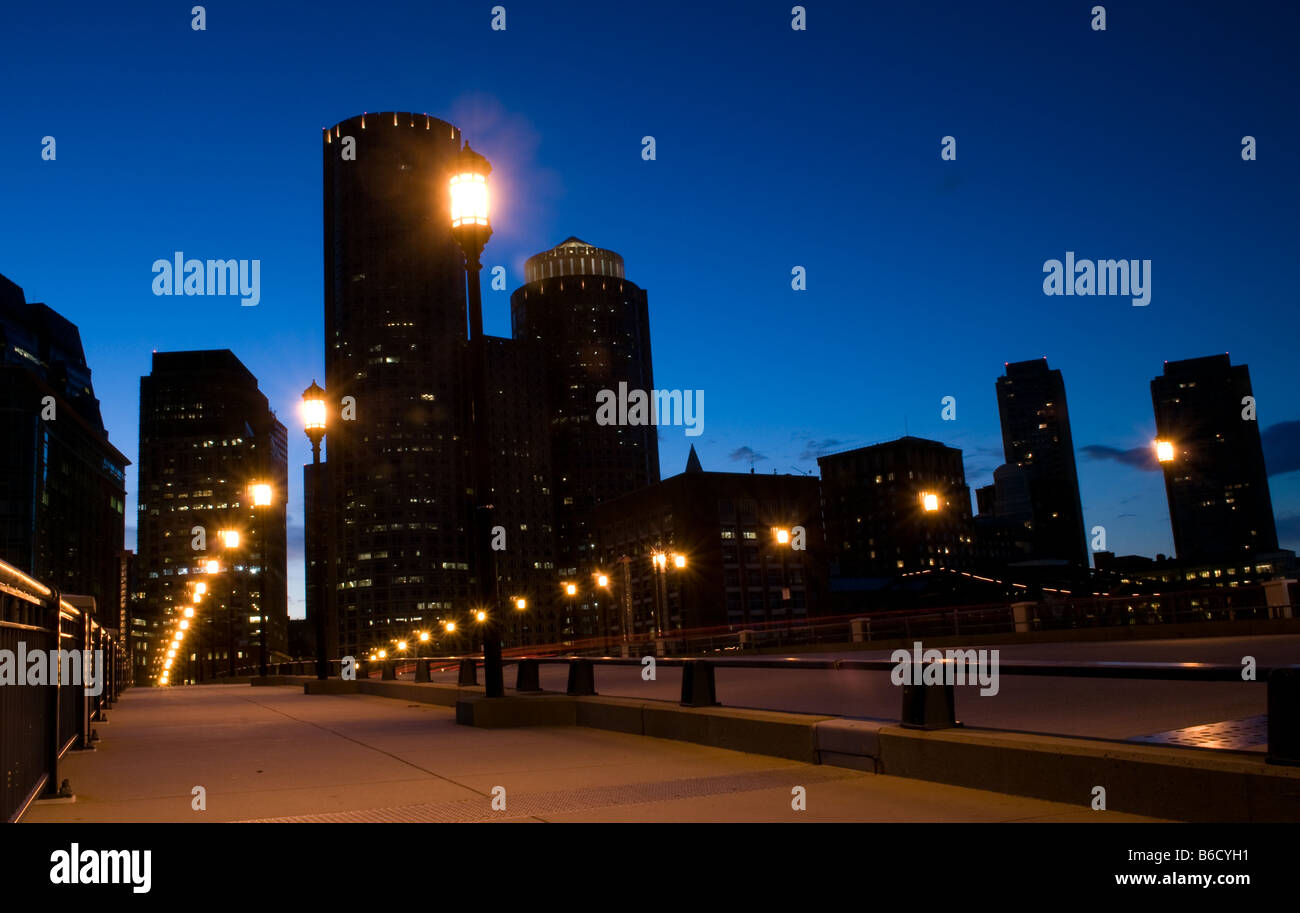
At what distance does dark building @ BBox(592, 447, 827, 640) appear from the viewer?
172750 mm

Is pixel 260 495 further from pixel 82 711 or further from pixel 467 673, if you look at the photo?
pixel 82 711

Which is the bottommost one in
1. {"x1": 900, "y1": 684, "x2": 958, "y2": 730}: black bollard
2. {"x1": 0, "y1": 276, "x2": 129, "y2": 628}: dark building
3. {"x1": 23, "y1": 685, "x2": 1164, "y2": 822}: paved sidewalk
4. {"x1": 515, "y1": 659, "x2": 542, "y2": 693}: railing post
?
{"x1": 23, "y1": 685, "x2": 1164, "y2": 822}: paved sidewalk

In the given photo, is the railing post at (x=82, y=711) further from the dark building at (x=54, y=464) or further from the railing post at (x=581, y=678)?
the dark building at (x=54, y=464)

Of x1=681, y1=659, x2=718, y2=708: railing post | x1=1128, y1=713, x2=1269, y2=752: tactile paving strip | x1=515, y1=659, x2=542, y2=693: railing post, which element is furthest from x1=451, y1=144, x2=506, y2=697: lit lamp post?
x1=1128, y1=713, x2=1269, y2=752: tactile paving strip

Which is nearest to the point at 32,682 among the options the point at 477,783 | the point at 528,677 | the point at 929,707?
the point at 477,783

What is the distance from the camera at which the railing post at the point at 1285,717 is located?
16.7 feet

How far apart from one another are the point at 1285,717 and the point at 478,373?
1064 cm

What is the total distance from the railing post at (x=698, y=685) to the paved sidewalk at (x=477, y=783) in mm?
530

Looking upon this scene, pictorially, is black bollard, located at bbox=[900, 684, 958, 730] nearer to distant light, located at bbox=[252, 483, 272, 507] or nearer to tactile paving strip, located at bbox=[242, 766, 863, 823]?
tactile paving strip, located at bbox=[242, 766, 863, 823]

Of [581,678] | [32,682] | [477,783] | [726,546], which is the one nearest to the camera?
[32,682]

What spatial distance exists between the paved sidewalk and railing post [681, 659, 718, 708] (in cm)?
53

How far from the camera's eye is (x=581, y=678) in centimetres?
1392

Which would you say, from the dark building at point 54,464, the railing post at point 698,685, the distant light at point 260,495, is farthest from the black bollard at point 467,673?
the dark building at point 54,464
